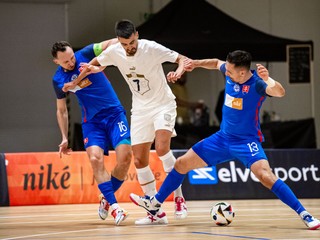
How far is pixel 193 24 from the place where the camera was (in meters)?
15.8

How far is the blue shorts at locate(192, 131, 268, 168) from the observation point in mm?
8094

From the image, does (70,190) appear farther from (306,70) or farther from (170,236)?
(306,70)

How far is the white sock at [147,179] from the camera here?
8898 mm

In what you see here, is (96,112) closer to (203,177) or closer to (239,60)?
(239,60)

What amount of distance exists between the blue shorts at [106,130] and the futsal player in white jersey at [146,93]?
0.34m

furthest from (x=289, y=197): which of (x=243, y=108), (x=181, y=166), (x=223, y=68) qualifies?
(x=223, y=68)

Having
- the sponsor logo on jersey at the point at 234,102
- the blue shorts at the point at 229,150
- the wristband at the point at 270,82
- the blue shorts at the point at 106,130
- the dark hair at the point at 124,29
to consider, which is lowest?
the blue shorts at the point at 229,150

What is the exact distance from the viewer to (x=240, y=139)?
819 cm

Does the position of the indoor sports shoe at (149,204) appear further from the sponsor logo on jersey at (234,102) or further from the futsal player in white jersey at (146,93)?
the sponsor logo on jersey at (234,102)

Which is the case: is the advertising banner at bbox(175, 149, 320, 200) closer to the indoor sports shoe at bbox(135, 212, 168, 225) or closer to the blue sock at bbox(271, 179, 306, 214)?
the indoor sports shoe at bbox(135, 212, 168, 225)

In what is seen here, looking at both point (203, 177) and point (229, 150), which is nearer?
point (229, 150)

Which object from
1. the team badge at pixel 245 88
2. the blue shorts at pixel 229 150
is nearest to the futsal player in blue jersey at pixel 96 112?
the blue shorts at pixel 229 150

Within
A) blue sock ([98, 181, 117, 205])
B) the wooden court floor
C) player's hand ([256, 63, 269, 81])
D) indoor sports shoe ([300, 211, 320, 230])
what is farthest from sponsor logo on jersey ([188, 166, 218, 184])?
player's hand ([256, 63, 269, 81])

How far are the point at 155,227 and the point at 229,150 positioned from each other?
110 cm
